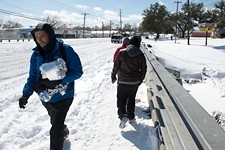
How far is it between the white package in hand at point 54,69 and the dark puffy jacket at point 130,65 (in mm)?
1961

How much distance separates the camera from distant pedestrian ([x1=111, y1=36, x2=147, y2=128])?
5086 mm

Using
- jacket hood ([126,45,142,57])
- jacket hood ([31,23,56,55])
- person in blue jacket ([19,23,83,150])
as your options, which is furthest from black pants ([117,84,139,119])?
jacket hood ([31,23,56,55])

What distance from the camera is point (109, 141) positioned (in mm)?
4512

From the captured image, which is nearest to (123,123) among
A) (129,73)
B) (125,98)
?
(125,98)

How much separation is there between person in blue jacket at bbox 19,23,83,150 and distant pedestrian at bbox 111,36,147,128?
A: 1722mm

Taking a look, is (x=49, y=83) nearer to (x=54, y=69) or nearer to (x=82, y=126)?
(x=54, y=69)

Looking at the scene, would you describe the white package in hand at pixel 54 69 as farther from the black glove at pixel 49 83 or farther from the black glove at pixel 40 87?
the black glove at pixel 40 87

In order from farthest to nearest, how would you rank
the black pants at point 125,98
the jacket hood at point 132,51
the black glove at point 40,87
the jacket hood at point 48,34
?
the black pants at point 125,98, the jacket hood at point 132,51, the black glove at point 40,87, the jacket hood at point 48,34

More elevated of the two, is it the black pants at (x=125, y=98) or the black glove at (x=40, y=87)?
the black glove at (x=40, y=87)

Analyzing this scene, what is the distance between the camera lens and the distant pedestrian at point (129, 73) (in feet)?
16.7

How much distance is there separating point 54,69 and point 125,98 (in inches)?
94.0

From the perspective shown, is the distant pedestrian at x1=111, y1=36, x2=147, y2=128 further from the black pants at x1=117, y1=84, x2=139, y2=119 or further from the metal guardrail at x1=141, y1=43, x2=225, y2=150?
the metal guardrail at x1=141, y1=43, x2=225, y2=150

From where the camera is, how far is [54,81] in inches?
133

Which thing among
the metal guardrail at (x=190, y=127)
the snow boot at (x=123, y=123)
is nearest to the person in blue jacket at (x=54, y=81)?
the metal guardrail at (x=190, y=127)
